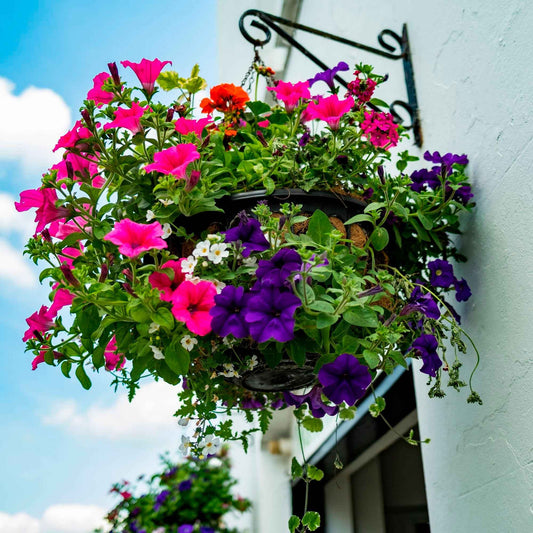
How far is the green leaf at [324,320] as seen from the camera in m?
0.84

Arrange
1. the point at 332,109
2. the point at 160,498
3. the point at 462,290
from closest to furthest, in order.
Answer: the point at 332,109, the point at 462,290, the point at 160,498

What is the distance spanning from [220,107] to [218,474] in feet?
11.6

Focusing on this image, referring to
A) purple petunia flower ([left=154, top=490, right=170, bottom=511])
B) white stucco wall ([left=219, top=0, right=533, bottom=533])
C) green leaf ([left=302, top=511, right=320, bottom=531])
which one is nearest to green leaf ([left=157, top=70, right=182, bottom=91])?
white stucco wall ([left=219, top=0, right=533, bottom=533])

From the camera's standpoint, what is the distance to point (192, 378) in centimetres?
107

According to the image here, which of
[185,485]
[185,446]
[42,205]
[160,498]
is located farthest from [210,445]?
[185,485]

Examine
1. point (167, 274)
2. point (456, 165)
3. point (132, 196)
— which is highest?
point (456, 165)

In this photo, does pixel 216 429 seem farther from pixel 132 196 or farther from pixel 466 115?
pixel 466 115

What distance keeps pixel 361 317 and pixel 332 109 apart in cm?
38

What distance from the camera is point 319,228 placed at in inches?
37.1

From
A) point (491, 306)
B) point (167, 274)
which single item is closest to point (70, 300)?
point (167, 274)

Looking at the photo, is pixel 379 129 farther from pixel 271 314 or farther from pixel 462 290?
pixel 271 314

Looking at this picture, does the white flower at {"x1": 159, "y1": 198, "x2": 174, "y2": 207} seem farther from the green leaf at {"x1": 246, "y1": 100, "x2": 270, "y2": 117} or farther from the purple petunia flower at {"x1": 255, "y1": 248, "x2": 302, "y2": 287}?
the green leaf at {"x1": 246, "y1": 100, "x2": 270, "y2": 117}

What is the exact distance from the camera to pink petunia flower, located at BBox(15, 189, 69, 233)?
0.99 metres

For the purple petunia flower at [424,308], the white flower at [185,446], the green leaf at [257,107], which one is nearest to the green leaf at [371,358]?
the purple petunia flower at [424,308]
